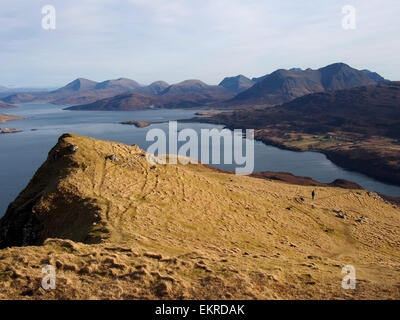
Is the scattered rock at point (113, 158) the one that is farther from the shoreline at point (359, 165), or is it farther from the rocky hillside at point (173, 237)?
the shoreline at point (359, 165)

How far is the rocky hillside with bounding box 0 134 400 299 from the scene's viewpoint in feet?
58.8

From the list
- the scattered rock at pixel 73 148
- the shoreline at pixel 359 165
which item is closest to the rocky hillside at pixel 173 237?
the scattered rock at pixel 73 148

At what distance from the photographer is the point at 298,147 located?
196250 mm

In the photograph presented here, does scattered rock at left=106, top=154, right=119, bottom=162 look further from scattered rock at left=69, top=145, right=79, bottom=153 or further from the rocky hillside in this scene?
scattered rock at left=69, top=145, right=79, bottom=153

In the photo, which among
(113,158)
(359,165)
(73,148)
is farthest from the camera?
(359,165)

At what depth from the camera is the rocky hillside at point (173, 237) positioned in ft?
58.8

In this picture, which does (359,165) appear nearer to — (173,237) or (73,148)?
(73,148)

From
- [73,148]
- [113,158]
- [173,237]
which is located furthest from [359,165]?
[173,237]

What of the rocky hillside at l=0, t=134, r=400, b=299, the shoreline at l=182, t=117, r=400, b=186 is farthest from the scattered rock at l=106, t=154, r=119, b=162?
the shoreline at l=182, t=117, r=400, b=186

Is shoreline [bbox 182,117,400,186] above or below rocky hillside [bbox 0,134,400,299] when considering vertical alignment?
below

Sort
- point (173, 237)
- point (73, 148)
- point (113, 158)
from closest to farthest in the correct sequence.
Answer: point (173, 237) < point (73, 148) < point (113, 158)

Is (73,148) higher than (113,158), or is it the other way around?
(73,148)

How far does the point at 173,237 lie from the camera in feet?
94.6
